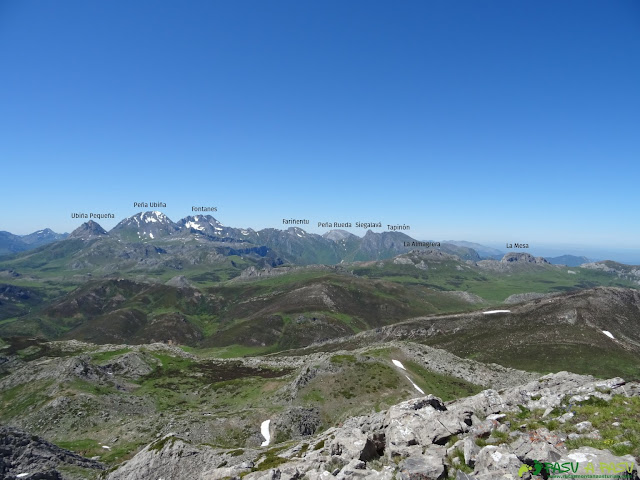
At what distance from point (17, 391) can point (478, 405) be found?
11993cm

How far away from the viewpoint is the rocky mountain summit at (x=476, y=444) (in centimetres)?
1661

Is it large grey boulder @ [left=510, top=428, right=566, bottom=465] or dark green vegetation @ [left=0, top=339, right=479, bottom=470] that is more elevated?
large grey boulder @ [left=510, top=428, right=566, bottom=465]

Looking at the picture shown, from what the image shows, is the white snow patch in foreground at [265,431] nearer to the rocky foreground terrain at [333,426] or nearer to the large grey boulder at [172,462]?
the rocky foreground terrain at [333,426]

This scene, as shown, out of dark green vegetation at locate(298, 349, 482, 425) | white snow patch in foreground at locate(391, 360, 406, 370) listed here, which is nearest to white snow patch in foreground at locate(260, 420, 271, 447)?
dark green vegetation at locate(298, 349, 482, 425)

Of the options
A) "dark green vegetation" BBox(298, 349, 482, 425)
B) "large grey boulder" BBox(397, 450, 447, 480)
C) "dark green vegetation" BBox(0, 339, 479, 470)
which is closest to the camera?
"large grey boulder" BBox(397, 450, 447, 480)

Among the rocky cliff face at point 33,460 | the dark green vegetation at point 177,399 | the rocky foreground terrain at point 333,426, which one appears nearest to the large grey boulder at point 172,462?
the rocky foreground terrain at point 333,426

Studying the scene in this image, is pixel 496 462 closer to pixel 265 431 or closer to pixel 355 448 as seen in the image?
pixel 355 448

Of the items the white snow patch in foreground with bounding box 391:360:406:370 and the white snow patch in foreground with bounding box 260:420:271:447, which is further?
the white snow patch in foreground with bounding box 391:360:406:370

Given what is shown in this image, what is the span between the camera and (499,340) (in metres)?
155

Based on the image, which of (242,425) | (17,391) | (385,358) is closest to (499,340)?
(385,358)

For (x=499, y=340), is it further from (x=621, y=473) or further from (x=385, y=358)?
(x=621, y=473)

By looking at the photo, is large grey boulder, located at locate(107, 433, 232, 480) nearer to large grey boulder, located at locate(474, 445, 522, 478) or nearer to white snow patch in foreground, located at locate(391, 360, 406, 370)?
large grey boulder, located at locate(474, 445, 522, 478)

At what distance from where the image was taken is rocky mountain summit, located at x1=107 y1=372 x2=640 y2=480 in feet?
54.5

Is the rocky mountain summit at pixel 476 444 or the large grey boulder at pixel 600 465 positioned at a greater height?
the large grey boulder at pixel 600 465
